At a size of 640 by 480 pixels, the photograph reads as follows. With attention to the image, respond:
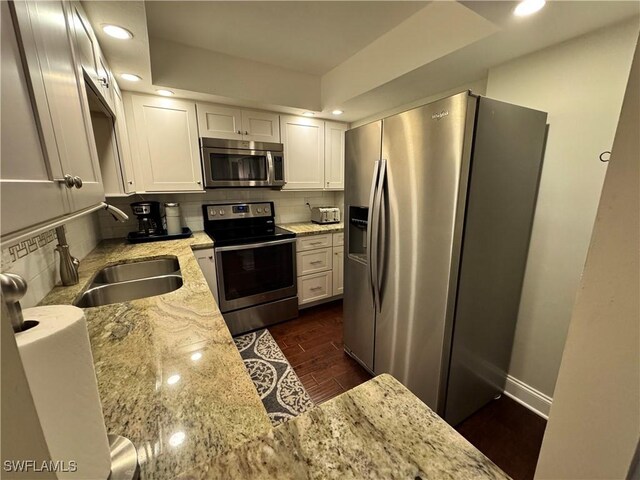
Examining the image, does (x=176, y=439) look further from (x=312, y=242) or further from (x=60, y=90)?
(x=312, y=242)

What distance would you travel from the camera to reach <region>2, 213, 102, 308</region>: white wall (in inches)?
37.6

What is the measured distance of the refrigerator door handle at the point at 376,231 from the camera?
5.04ft

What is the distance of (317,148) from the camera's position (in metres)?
2.90

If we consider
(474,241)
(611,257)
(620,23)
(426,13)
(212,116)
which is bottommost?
(474,241)

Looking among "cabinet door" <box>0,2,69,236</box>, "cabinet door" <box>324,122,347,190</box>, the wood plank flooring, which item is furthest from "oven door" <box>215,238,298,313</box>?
"cabinet door" <box>0,2,69,236</box>

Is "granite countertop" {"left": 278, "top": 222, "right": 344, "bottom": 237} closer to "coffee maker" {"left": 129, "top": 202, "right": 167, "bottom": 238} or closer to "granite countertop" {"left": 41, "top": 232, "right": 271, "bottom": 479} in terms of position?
"coffee maker" {"left": 129, "top": 202, "right": 167, "bottom": 238}

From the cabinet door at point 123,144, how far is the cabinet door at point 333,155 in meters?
1.84

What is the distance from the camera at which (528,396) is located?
5.65 ft

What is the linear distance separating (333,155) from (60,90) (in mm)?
2551

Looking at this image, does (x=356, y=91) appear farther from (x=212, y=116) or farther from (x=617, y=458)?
(x=617, y=458)

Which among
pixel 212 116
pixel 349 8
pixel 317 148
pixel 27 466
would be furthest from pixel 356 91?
pixel 27 466

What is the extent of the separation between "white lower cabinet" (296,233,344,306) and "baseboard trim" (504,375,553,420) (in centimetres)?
173

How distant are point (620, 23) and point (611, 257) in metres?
1.60

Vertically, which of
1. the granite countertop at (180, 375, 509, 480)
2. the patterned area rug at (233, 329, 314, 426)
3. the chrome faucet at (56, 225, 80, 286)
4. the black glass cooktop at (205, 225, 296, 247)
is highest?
the chrome faucet at (56, 225, 80, 286)
